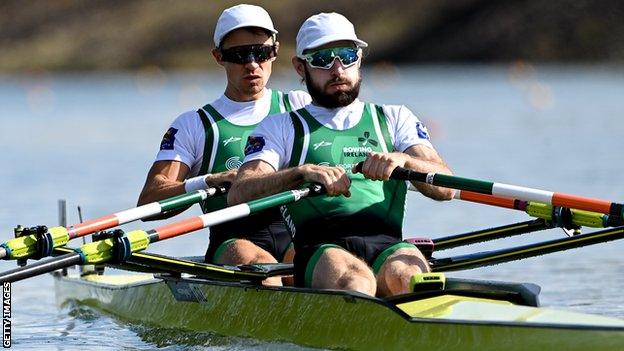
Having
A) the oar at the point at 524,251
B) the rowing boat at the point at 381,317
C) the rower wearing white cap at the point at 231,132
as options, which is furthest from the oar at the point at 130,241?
the oar at the point at 524,251

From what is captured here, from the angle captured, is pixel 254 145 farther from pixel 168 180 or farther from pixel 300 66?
pixel 168 180

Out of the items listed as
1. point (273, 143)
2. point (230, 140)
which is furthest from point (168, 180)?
point (273, 143)

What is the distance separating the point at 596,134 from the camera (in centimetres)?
2956

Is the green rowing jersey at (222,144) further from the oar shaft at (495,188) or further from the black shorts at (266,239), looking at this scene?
the oar shaft at (495,188)

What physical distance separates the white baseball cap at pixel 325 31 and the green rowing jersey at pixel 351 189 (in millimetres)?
445

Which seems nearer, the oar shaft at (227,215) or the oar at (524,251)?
the oar shaft at (227,215)

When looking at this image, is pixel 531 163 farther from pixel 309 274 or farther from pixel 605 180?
pixel 309 274

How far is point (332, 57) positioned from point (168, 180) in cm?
196

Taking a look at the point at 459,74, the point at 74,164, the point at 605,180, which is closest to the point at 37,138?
the point at 74,164

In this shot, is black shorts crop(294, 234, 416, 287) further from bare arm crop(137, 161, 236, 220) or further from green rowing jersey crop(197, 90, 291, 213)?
green rowing jersey crop(197, 90, 291, 213)

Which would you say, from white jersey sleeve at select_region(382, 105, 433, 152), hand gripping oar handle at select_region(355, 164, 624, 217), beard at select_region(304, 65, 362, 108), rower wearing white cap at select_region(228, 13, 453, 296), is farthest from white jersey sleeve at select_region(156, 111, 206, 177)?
hand gripping oar handle at select_region(355, 164, 624, 217)

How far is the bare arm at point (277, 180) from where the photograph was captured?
8.28 metres

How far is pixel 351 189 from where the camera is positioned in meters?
8.55

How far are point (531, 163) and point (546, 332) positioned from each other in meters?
17.6
